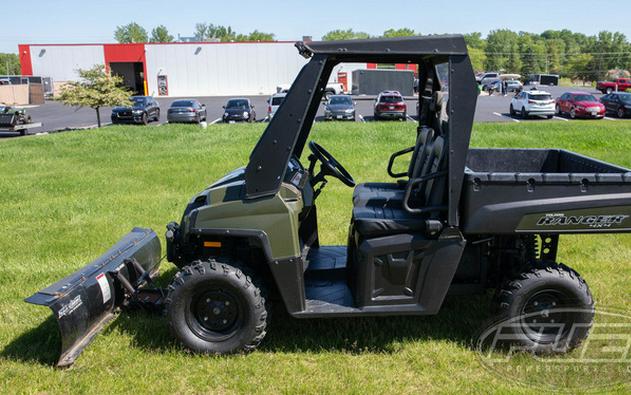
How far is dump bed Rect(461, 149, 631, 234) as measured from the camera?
389cm

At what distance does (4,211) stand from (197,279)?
619cm

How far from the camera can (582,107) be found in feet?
95.0

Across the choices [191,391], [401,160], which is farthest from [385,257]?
[401,160]

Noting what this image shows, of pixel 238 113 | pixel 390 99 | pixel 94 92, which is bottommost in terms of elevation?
pixel 238 113

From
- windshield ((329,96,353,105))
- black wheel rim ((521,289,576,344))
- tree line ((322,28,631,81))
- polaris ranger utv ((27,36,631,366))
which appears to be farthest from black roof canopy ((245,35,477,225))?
tree line ((322,28,631,81))

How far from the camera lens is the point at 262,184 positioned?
4031 mm

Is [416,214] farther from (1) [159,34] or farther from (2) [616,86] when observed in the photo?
(1) [159,34]

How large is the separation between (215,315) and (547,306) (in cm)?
241

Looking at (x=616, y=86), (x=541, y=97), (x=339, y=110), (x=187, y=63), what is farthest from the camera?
(x=187, y=63)

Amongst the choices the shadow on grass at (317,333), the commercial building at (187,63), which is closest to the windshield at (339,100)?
the shadow on grass at (317,333)

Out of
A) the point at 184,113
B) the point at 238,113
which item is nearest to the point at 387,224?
the point at 238,113

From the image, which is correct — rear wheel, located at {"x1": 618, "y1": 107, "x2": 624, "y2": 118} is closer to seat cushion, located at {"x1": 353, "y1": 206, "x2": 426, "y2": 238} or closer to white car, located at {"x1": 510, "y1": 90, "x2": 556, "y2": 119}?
white car, located at {"x1": 510, "y1": 90, "x2": 556, "y2": 119}

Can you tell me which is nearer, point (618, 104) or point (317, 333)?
point (317, 333)

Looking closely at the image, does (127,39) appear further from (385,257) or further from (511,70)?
(385,257)
